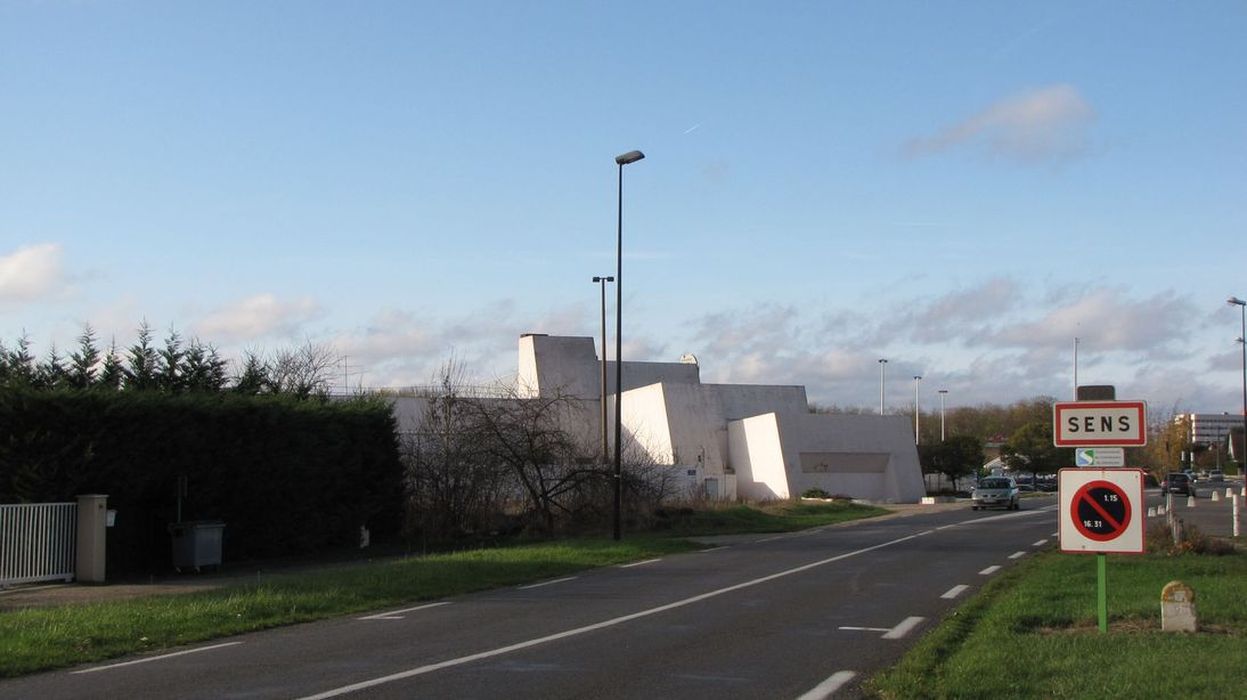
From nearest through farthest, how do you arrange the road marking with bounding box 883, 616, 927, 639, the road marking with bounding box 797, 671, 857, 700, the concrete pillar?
the road marking with bounding box 797, 671, 857, 700
the road marking with bounding box 883, 616, 927, 639
the concrete pillar

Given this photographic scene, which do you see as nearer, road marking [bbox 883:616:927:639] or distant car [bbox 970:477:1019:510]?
road marking [bbox 883:616:927:639]

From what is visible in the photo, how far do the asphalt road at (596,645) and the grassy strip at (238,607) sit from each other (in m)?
0.58

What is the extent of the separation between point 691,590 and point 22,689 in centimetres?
961

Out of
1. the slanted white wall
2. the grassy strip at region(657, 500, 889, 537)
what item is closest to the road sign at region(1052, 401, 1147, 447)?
the grassy strip at region(657, 500, 889, 537)

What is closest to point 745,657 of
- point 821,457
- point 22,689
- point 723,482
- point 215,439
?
point 22,689

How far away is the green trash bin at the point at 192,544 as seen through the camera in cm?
2130

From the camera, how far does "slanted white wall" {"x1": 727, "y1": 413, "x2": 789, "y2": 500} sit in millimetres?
59312

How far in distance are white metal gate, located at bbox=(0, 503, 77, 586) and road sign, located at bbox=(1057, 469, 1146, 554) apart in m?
16.1

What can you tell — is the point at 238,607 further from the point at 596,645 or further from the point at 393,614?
the point at 596,645

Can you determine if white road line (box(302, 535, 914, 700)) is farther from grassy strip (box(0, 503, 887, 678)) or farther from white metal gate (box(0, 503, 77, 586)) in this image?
white metal gate (box(0, 503, 77, 586))

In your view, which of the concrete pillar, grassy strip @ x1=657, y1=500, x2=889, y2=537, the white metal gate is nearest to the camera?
the white metal gate

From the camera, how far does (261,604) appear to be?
1446 cm

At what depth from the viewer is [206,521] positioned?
21.7 meters

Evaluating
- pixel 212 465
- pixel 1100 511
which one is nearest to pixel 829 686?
pixel 1100 511
